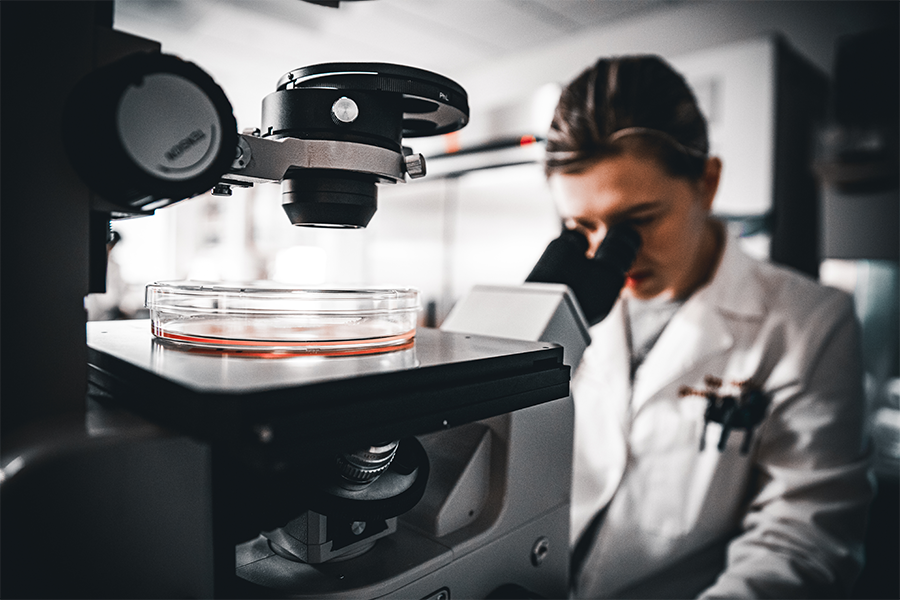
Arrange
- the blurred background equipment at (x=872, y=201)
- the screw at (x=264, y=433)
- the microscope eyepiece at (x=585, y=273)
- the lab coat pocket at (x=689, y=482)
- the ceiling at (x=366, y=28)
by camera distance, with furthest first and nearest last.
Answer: the ceiling at (x=366, y=28) < the blurred background equipment at (x=872, y=201) < the lab coat pocket at (x=689, y=482) < the microscope eyepiece at (x=585, y=273) < the screw at (x=264, y=433)

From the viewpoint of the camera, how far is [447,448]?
0.57 meters

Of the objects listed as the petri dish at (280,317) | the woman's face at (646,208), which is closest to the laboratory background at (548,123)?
the petri dish at (280,317)

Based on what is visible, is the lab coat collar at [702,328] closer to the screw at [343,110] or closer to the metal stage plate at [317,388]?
the metal stage plate at [317,388]

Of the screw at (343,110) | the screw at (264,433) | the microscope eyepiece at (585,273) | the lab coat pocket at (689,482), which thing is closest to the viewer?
the screw at (264,433)

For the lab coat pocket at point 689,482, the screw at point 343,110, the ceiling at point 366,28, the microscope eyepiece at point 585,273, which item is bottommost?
the lab coat pocket at point 689,482

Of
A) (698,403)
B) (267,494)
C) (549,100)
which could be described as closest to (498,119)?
(549,100)

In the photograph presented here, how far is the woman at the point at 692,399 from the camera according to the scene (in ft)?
3.16

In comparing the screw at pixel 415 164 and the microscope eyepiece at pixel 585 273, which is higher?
the screw at pixel 415 164

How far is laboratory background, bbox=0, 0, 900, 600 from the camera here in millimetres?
1737

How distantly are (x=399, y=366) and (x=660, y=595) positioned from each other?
33.1 inches

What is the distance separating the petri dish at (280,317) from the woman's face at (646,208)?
0.47 metres

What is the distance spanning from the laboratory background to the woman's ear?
1.69 ft

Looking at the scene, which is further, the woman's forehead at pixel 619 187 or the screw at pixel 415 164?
the woman's forehead at pixel 619 187

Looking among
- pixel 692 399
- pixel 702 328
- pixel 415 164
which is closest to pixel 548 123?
pixel 702 328
